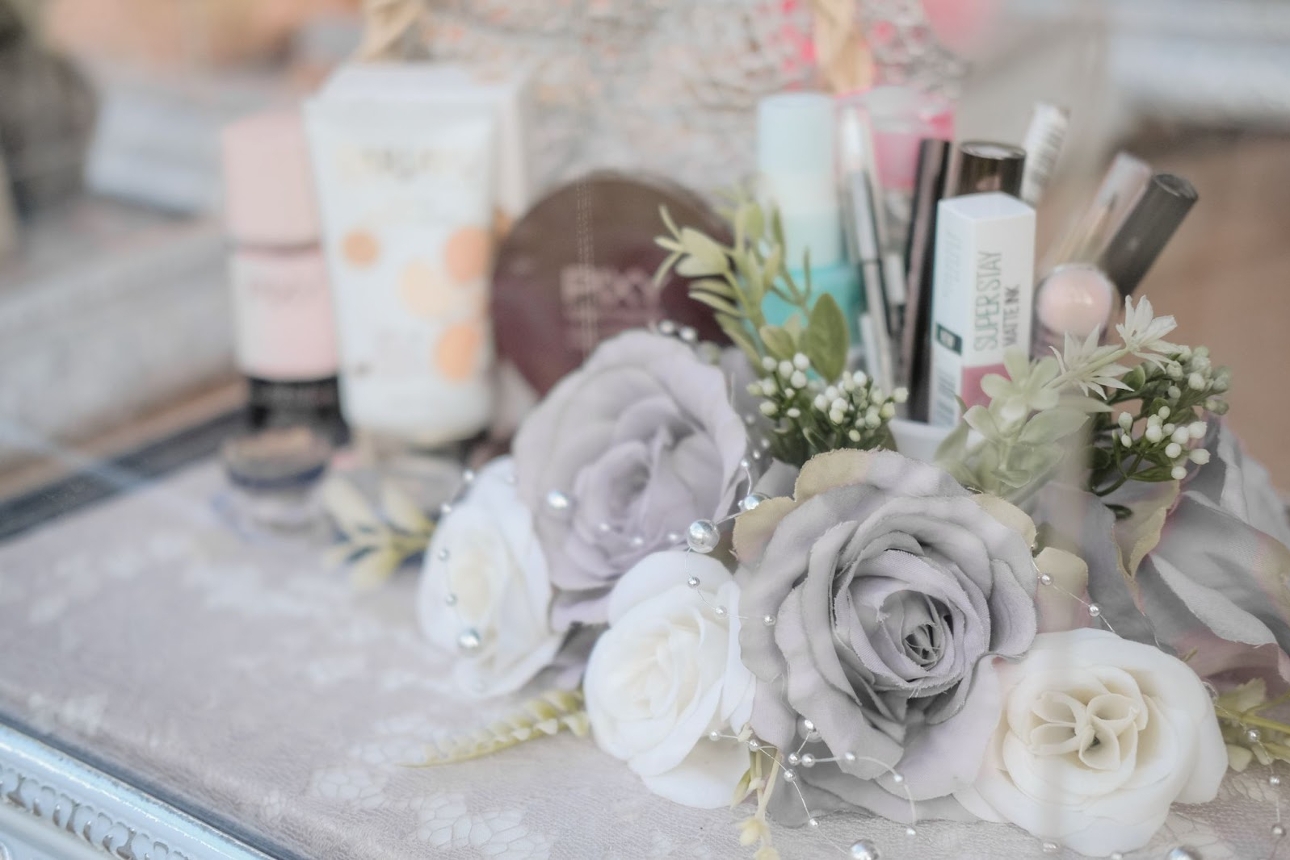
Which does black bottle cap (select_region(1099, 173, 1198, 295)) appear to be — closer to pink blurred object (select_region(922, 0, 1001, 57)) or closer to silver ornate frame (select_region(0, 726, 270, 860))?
pink blurred object (select_region(922, 0, 1001, 57))

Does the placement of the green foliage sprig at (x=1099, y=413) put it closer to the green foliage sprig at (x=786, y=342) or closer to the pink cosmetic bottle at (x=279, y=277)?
the green foliage sprig at (x=786, y=342)

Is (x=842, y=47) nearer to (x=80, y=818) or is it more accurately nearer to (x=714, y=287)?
(x=714, y=287)

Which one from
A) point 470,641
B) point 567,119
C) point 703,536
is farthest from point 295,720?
point 567,119

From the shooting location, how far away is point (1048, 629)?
317 mm

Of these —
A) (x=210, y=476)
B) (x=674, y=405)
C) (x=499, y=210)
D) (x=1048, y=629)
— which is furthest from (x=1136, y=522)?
(x=210, y=476)

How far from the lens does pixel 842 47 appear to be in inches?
16.7

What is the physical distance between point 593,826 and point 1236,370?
26 cm

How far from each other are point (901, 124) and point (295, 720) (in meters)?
0.32

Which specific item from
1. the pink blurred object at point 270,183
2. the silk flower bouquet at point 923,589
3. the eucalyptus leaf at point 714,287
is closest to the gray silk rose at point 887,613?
the silk flower bouquet at point 923,589

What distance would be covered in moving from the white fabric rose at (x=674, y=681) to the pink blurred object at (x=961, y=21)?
0.70 ft

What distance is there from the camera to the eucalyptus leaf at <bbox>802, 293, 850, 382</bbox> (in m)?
A: 0.37

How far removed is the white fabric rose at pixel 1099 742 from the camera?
301 millimetres

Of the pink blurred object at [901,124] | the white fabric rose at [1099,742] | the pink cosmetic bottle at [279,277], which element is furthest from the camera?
the pink cosmetic bottle at [279,277]

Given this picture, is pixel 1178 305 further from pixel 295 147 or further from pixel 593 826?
pixel 295 147
